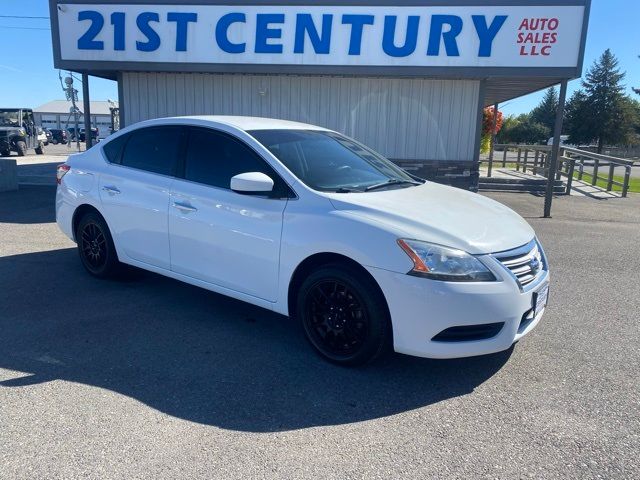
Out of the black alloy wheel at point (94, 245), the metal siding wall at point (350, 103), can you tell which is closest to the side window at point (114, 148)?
the black alloy wheel at point (94, 245)

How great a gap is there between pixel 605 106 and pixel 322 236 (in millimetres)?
63581

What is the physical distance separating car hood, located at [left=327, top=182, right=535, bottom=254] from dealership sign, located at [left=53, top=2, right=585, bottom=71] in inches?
254

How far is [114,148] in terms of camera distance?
5281 mm

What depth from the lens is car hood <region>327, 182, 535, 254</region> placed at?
3.31 meters

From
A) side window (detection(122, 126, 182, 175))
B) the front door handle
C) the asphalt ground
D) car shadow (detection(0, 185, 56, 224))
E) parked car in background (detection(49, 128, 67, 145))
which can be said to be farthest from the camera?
parked car in background (detection(49, 128, 67, 145))

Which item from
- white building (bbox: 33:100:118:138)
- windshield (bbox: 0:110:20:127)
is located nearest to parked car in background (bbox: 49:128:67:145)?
white building (bbox: 33:100:118:138)

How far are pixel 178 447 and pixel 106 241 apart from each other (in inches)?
118

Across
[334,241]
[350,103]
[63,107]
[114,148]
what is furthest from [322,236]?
[63,107]

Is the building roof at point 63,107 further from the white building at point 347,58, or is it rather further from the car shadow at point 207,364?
the car shadow at point 207,364

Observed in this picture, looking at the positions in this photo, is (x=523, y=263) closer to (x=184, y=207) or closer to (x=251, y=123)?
(x=251, y=123)

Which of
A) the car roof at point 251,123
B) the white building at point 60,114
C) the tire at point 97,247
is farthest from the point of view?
the white building at point 60,114

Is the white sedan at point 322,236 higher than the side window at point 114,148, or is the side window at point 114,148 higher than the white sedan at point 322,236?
the side window at point 114,148

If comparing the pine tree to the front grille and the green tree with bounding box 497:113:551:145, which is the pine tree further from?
the front grille

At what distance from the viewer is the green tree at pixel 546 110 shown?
72312 millimetres
